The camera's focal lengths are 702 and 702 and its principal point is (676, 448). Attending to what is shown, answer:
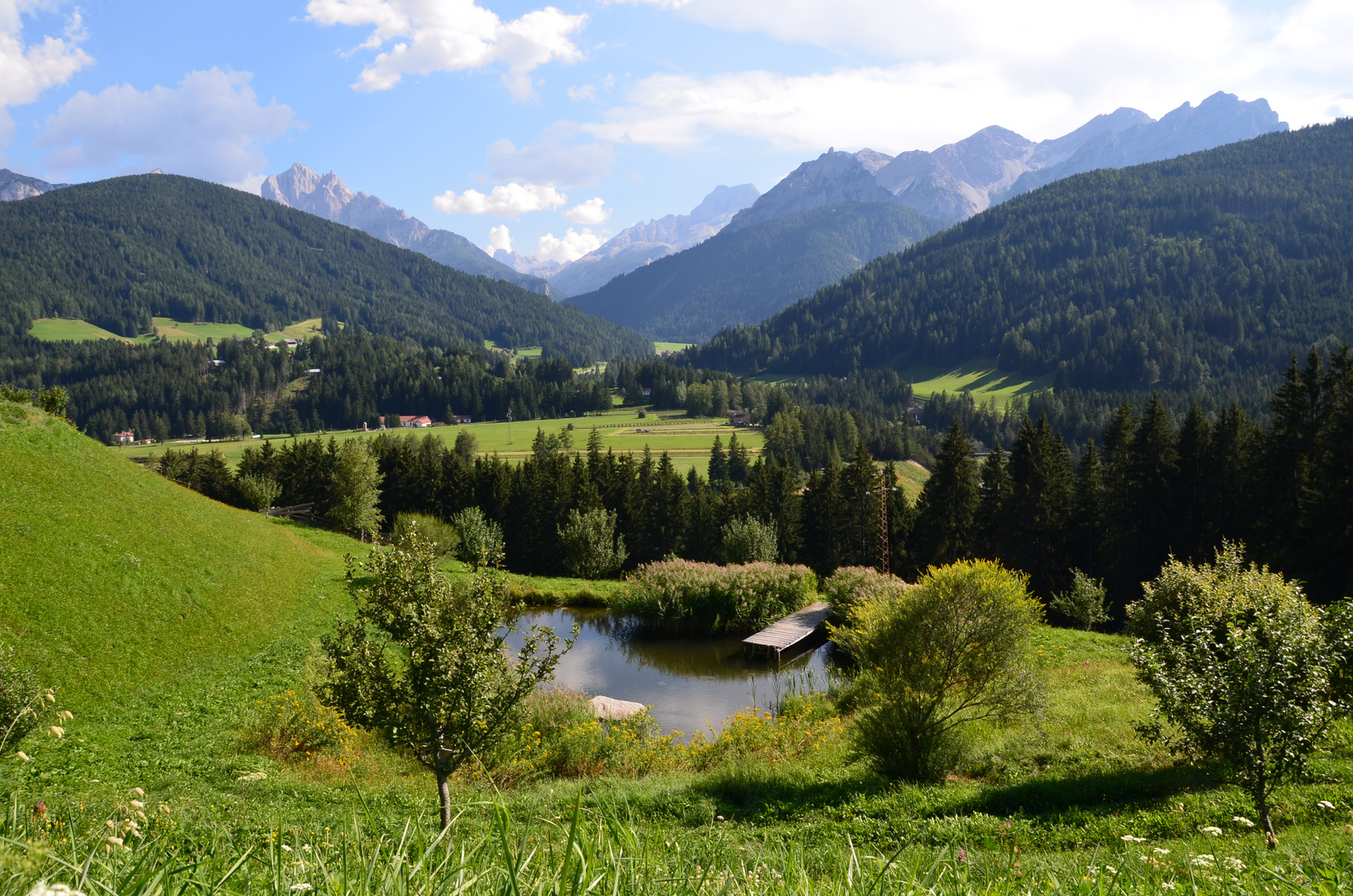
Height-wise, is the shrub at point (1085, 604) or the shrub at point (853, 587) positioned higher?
the shrub at point (853, 587)

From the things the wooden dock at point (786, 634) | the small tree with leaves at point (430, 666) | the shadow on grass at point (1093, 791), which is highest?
the small tree with leaves at point (430, 666)

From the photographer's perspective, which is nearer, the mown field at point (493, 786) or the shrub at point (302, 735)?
the mown field at point (493, 786)

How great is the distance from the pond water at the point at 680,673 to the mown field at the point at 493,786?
16.8 feet

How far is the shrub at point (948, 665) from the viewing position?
1535 cm

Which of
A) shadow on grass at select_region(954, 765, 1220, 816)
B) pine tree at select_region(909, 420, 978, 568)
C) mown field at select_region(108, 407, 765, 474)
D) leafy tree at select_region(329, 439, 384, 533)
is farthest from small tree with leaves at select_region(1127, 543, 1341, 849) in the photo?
mown field at select_region(108, 407, 765, 474)

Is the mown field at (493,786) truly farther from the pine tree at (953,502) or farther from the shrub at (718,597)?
the pine tree at (953,502)

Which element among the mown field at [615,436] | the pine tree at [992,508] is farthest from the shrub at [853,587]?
the mown field at [615,436]

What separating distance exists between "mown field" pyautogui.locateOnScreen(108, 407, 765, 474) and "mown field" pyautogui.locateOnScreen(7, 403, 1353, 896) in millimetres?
93242

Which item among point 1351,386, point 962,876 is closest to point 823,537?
point 1351,386

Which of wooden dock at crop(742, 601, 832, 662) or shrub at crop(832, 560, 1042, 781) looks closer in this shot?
shrub at crop(832, 560, 1042, 781)

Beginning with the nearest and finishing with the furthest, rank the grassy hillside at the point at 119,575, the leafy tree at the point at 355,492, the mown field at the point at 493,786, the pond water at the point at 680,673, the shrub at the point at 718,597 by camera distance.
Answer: the mown field at the point at 493,786 → the grassy hillside at the point at 119,575 → the pond water at the point at 680,673 → the shrub at the point at 718,597 → the leafy tree at the point at 355,492

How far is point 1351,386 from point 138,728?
5430cm

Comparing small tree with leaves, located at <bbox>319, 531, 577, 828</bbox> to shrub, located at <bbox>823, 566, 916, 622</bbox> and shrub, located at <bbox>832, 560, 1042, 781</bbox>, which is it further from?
shrub, located at <bbox>823, 566, 916, 622</bbox>

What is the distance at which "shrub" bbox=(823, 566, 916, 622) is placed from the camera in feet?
107
